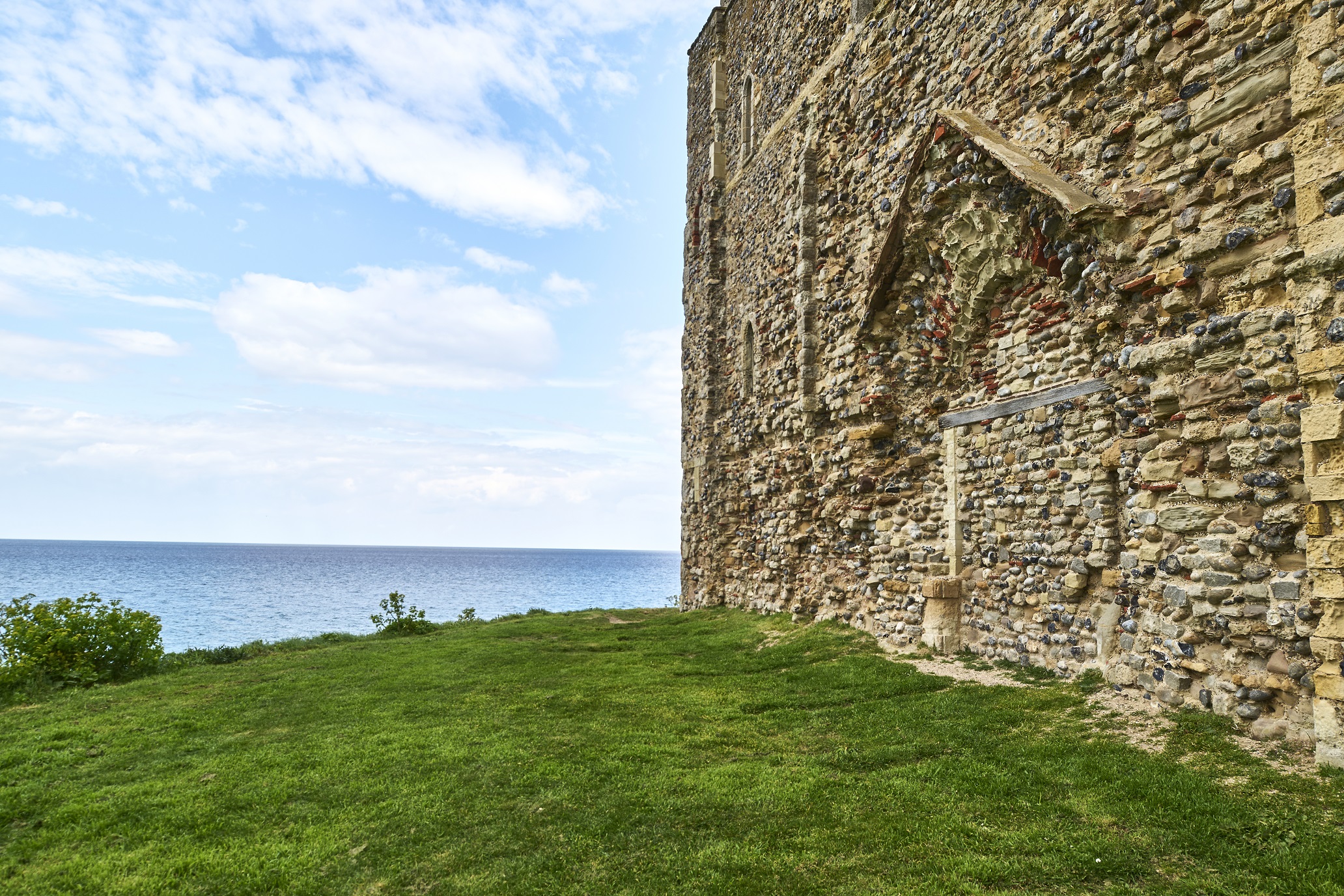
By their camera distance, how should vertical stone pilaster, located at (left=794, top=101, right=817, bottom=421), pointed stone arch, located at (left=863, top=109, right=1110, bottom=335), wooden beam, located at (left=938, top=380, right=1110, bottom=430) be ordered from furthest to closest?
vertical stone pilaster, located at (left=794, top=101, right=817, bottom=421)
wooden beam, located at (left=938, top=380, right=1110, bottom=430)
pointed stone arch, located at (left=863, top=109, right=1110, bottom=335)

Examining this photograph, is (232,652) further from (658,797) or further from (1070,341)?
(1070,341)

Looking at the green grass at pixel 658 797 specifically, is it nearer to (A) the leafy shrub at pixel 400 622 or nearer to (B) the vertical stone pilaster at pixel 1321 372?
(B) the vertical stone pilaster at pixel 1321 372

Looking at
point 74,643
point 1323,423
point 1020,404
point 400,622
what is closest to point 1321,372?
point 1323,423

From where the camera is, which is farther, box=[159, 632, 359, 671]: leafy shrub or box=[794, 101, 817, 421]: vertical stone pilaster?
box=[794, 101, 817, 421]: vertical stone pilaster

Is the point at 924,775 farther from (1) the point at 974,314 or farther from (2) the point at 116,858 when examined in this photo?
(1) the point at 974,314

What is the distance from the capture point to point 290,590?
64.7 m

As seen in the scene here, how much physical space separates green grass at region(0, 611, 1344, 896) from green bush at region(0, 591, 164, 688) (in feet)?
7.67

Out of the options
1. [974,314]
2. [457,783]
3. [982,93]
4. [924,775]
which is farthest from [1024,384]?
[457,783]

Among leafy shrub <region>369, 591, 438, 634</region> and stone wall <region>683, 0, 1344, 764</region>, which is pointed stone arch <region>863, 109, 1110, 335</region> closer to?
stone wall <region>683, 0, 1344, 764</region>

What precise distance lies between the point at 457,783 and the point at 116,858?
2245 millimetres

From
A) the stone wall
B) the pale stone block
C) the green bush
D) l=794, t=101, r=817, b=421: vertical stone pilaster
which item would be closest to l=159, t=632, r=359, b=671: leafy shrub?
the green bush

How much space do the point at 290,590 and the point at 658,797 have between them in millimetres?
68533

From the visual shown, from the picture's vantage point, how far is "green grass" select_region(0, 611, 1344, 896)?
13.8 feet

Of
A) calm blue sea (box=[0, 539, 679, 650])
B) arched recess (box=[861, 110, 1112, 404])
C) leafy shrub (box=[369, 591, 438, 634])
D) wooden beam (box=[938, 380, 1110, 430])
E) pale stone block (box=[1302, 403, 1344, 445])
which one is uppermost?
arched recess (box=[861, 110, 1112, 404])
